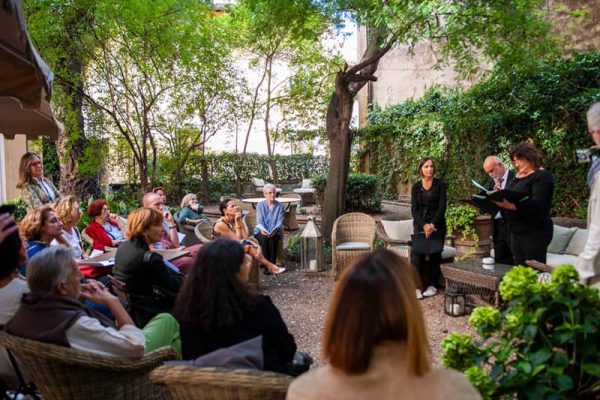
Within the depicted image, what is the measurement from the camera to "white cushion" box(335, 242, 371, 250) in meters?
7.51

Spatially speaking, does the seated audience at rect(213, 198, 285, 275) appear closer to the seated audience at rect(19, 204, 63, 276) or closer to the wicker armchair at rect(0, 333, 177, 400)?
the seated audience at rect(19, 204, 63, 276)

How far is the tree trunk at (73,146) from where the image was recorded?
33.4 ft

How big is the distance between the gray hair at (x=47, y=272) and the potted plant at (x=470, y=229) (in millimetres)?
7229

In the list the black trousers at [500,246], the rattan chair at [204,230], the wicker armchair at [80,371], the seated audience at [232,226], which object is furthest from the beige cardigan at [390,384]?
the rattan chair at [204,230]

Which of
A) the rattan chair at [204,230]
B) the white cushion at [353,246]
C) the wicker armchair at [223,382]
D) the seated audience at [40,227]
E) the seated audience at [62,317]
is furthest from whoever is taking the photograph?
the white cushion at [353,246]

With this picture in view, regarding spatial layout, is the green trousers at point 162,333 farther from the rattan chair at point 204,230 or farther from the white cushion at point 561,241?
the white cushion at point 561,241

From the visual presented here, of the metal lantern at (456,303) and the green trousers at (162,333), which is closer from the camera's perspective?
the green trousers at (162,333)

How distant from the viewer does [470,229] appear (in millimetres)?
8891

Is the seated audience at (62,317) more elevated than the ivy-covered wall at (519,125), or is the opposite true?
the ivy-covered wall at (519,125)

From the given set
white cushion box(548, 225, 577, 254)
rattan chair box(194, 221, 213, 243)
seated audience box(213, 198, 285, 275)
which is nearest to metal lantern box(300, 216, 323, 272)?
seated audience box(213, 198, 285, 275)

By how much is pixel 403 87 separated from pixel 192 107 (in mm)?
7573

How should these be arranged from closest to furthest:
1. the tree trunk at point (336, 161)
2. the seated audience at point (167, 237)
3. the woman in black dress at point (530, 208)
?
the woman in black dress at point (530, 208) → the seated audience at point (167, 237) → the tree trunk at point (336, 161)

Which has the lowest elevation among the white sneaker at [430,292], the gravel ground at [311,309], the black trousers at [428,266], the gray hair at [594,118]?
the gravel ground at [311,309]

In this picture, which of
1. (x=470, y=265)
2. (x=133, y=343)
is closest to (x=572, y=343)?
(x=133, y=343)
